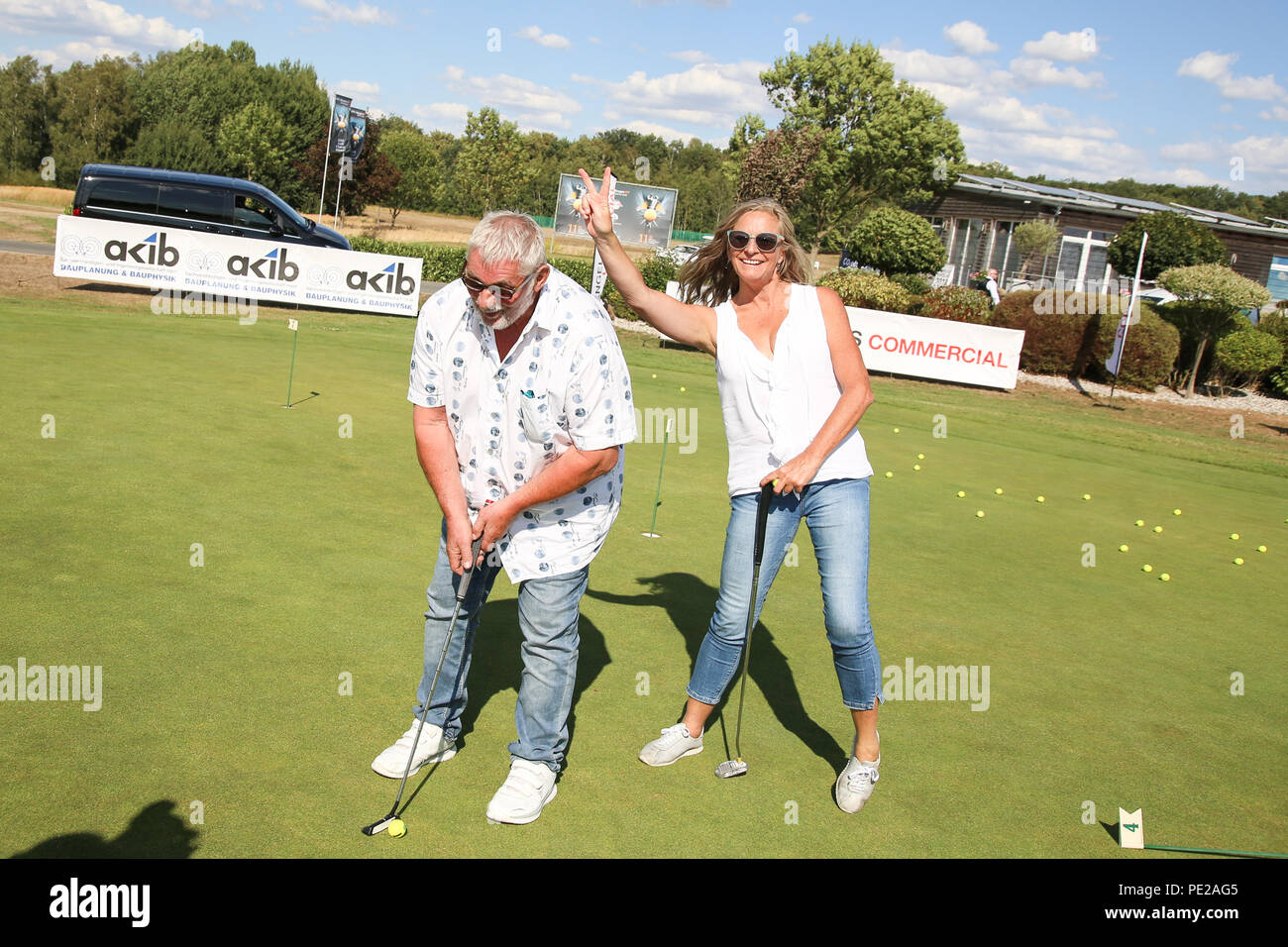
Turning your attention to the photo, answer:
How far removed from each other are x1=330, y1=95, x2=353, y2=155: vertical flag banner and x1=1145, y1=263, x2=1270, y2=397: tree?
33.7 metres

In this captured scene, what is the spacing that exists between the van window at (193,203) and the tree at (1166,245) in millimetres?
22825

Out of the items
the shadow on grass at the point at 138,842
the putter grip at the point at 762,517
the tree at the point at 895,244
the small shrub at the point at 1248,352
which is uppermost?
the tree at the point at 895,244

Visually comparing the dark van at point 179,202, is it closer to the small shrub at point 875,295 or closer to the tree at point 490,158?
the small shrub at point 875,295

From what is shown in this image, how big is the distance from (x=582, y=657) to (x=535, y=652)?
A: 132 cm

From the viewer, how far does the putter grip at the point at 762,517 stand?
3707mm

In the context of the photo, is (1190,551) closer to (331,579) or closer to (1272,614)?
(1272,614)

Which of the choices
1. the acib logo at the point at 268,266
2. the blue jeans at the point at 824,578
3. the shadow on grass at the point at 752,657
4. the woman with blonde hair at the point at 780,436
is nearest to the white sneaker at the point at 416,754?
the woman with blonde hair at the point at 780,436

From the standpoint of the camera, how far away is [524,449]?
338cm

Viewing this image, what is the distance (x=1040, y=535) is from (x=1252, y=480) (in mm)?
6506

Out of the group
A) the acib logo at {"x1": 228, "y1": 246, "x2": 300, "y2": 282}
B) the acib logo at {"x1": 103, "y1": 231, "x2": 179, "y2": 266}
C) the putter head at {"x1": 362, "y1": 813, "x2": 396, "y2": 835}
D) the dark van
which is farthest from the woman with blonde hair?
the dark van

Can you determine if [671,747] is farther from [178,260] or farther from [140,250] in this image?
[140,250]

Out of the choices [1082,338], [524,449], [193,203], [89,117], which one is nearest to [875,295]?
[1082,338]

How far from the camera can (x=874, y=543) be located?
294 inches

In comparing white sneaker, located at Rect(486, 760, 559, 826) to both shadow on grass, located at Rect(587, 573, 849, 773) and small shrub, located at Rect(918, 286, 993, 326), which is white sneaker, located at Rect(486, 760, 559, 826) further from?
small shrub, located at Rect(918, 286, 993, 326)
